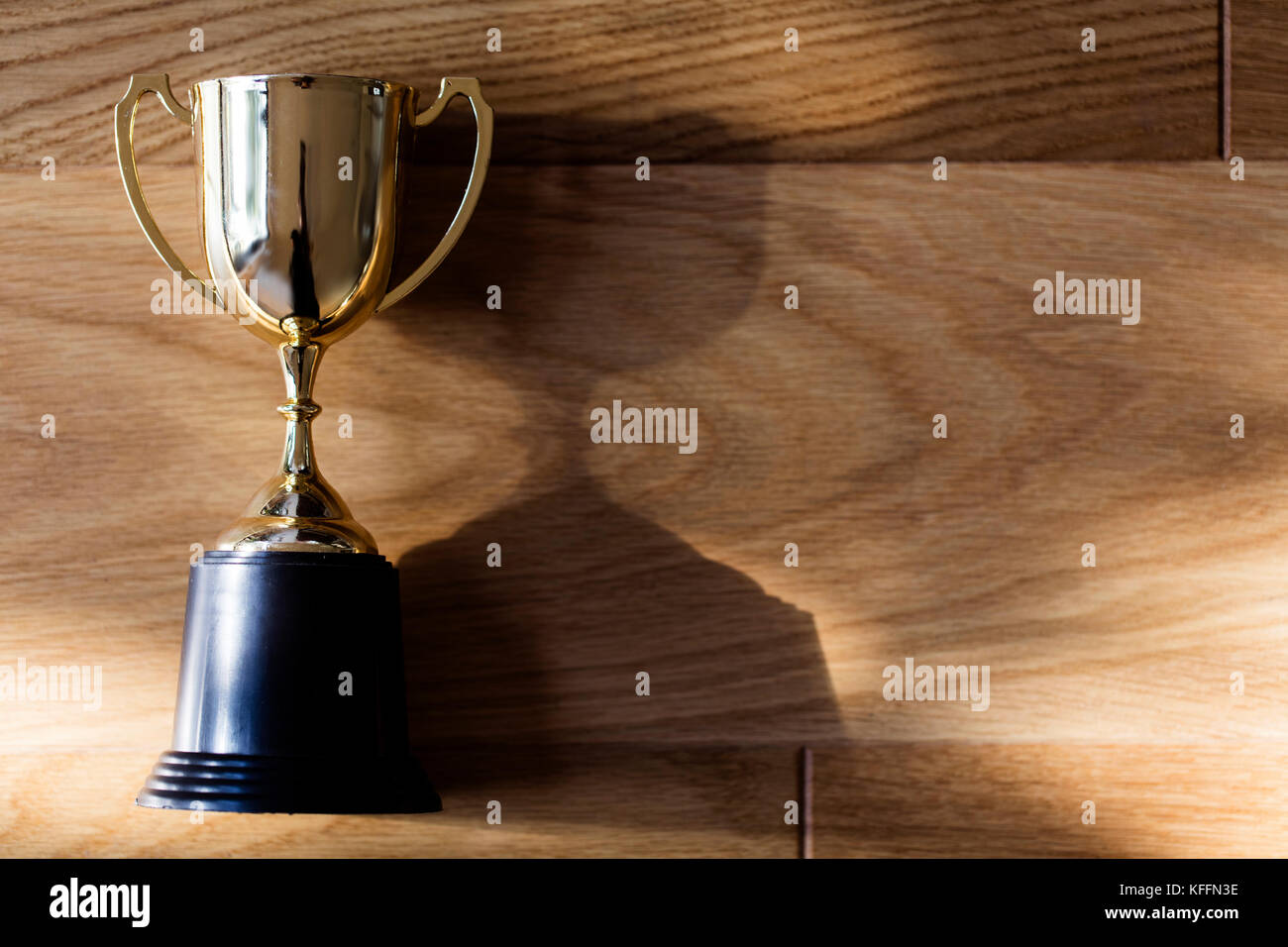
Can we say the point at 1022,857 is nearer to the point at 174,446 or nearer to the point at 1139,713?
the point at 1139,713

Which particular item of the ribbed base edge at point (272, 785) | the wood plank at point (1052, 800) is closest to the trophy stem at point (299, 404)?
the ribbed base edge at point (272, 785)

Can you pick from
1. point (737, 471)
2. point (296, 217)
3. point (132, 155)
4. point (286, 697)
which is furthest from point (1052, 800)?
point (132, 155)

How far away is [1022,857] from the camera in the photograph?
0.73 metres

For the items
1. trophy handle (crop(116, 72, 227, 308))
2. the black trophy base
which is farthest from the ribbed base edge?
trophy handle (crop(116, 72, 227, 308))

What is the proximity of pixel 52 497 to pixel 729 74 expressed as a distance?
0.52 m

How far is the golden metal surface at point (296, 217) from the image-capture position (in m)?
0.64

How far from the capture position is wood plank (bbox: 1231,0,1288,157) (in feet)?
2.48

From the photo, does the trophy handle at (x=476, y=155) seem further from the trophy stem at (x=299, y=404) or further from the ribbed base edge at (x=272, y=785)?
the ribbed base edge at (x=272, y=785)

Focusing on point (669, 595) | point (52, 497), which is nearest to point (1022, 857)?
point (669, 595)

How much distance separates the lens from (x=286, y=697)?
2.05 ft

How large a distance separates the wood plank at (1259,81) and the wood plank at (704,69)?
16 millimetres

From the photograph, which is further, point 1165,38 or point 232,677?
point 1165,38

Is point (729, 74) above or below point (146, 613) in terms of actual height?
above
